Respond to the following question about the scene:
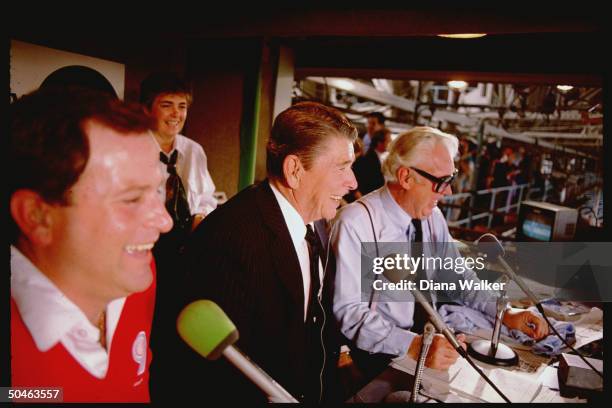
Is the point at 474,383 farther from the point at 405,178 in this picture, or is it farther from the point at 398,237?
the point at 405,178

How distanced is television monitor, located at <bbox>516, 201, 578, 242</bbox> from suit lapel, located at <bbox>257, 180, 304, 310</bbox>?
315 centimetres

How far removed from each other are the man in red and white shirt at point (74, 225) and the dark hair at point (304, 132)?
84 cm

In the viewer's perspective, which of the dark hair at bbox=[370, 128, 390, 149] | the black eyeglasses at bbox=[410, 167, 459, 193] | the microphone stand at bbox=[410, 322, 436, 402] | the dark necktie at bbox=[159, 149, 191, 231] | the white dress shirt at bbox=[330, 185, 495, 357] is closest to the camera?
the microphone stand at bbox=[410, 322, 436, 402]

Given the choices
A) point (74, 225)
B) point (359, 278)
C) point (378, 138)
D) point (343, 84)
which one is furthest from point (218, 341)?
point (343, 84)

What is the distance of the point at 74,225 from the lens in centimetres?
98

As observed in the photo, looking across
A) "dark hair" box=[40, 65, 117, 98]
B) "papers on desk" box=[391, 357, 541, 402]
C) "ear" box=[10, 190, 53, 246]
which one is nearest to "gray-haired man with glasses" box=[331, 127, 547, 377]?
"papers on desk" box=[391, 357, 541, 402]

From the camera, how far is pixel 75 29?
3.11 meters

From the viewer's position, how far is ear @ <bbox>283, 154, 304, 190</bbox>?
184cm

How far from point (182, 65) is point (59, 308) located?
4178 mm

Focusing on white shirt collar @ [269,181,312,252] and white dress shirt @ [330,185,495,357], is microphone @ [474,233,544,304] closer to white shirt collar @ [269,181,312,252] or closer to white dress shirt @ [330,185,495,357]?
white dress shirt @ [330,185,495,357]

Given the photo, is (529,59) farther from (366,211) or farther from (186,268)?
(186,268)

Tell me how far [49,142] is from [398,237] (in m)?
2.07

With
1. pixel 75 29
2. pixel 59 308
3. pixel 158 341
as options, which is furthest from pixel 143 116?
pixel 75 29

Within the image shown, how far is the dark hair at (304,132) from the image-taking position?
72.9 inches
